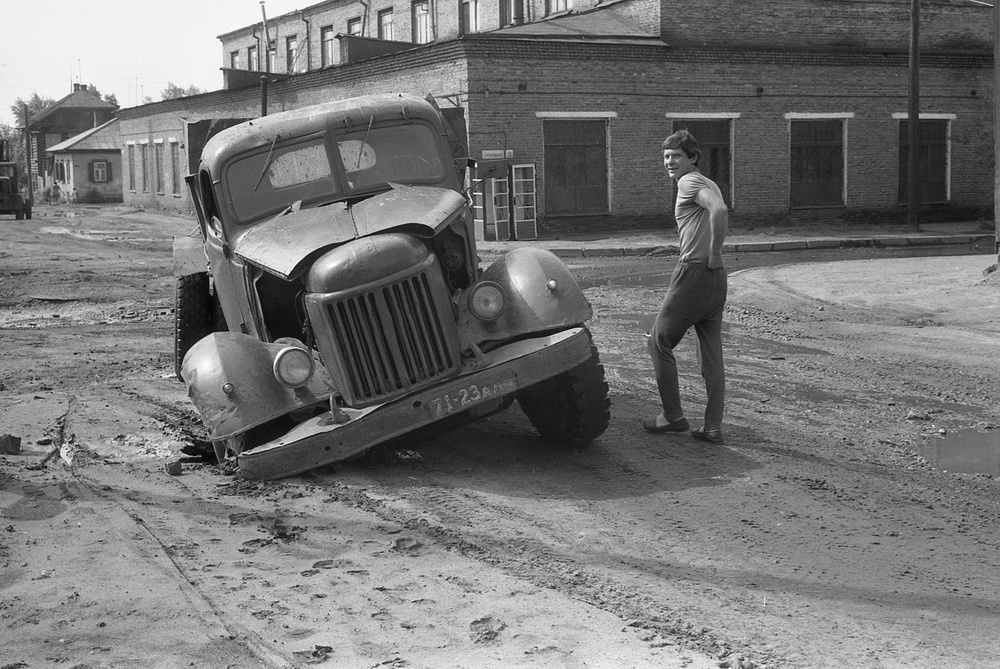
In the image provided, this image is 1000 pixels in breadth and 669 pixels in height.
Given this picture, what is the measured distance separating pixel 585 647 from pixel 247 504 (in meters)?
2.74

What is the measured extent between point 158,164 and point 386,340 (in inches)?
1950

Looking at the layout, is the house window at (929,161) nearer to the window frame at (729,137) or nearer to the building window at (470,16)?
the window frame at (729,137)

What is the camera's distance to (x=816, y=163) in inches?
1266

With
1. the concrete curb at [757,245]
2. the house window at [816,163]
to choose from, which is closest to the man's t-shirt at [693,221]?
the concrete curb at [757,245]

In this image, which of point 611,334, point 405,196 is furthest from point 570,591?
point 611,334

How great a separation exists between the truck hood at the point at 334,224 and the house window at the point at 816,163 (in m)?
25.5

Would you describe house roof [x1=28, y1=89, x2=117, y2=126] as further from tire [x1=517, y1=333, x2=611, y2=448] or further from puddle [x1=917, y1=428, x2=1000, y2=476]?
puddle [x1=917, y1=428, x2=1000, y2=476]

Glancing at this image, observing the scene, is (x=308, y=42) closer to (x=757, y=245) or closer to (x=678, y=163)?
(x=757, y=245)

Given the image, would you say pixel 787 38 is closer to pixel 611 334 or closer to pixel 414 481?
pixel 611 334

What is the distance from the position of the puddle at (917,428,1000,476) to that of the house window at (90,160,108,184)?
2545 inches

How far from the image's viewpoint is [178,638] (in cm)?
454

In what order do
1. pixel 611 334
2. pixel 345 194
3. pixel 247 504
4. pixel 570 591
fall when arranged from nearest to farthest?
1. pixel 570 591
2. pixel 247 504
3. pixel 345 194
4. pixel 611 334

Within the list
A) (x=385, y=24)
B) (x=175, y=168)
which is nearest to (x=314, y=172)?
(x=385, y=24)

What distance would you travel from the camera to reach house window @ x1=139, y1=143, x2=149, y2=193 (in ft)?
180
